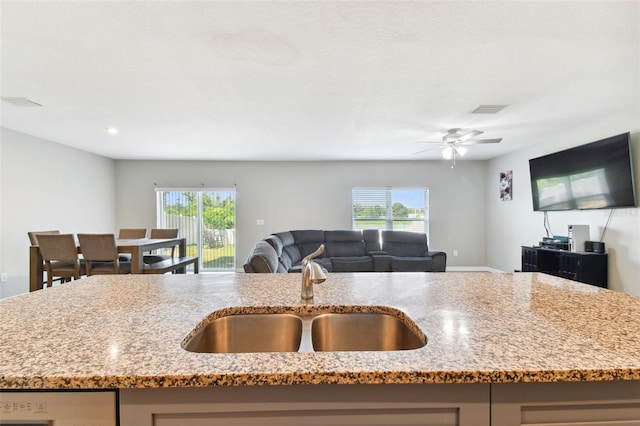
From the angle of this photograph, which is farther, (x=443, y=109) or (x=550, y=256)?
(x=550, y=256)

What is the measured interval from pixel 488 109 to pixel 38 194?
6.36 meters

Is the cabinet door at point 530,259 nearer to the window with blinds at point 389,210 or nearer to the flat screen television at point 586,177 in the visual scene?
the flat screen television at point 586,177

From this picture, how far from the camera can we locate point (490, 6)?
1679 millimetres

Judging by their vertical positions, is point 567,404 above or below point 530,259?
above

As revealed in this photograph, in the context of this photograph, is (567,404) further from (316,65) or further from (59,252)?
(59,252)

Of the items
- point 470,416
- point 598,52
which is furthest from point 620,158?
point 470,416

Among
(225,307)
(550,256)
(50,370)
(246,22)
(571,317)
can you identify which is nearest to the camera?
(50,370)

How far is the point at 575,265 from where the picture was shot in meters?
3.81

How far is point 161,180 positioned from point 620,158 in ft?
24.9

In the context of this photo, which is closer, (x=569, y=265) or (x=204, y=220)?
(x=569, y=265)

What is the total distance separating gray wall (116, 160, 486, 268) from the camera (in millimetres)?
6516

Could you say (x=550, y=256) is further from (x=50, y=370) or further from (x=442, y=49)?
(x=50, y=370)

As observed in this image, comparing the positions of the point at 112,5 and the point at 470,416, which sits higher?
the point at 112,5

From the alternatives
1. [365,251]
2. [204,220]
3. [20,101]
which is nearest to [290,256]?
[365,251]
